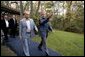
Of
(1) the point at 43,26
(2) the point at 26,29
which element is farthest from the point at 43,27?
(2) the point at 26,29

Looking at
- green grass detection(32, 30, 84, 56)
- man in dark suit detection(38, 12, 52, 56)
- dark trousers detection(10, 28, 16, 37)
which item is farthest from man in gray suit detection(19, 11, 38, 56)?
dark trousers detection(10, 28, 16, 37)

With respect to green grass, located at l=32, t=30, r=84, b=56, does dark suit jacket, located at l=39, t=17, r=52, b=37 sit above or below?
above

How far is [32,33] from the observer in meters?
10.2

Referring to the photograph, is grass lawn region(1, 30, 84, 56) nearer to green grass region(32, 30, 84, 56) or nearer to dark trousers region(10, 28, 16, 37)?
green grass region(32, 30, 84, 56)

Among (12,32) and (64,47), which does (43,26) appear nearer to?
(64,47)

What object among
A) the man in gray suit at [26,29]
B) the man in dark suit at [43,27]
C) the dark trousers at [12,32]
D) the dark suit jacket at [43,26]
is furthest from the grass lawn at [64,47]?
the dark trousers at [12,32]

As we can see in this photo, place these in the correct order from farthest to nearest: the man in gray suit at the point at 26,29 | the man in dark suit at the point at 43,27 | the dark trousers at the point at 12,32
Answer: the dark trousers at the point at 12,32 → the man in dark suit at the point at 43,27 → the man in gray suit at the point at 26,29

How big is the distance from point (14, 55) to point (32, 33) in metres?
1.15

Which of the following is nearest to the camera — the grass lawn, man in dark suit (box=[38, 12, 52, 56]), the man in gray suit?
the man in gray suit

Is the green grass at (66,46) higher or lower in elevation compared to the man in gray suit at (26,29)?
lower

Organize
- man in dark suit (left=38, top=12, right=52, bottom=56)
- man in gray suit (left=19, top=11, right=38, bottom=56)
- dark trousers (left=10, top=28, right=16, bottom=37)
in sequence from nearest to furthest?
man in gray suit (left=19, top=11, right=38, bottom=56), man in dark suit (left=38, top=12, right=52, bottom=56), dark trousers (left=10, top=28, right=16, bottom=37)

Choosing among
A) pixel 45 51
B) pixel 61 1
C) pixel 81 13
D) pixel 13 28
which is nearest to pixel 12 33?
pixel 13 28

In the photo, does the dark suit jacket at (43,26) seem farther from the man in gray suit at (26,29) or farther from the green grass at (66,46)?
the green grass at (66,46)

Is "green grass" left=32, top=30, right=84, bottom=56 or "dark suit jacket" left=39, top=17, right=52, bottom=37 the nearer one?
"dark suit jacket" left=39, top=17, right=52, bottom=37
